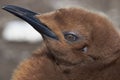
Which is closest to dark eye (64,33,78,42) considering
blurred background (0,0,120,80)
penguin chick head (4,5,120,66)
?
penguin chick head (4,5,120,66)

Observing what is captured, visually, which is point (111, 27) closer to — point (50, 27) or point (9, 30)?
point (50, 27)

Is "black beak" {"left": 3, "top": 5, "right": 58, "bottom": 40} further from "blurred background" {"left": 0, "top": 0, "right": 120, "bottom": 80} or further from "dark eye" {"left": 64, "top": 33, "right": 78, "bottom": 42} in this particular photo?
"blurred background" {"left": 0, "top": 0, "right": 120, "bottom": 80}

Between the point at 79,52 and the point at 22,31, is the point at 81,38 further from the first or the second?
the point at 22,31

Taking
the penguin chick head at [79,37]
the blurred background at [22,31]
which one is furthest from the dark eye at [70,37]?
the blurred background at [22,31]

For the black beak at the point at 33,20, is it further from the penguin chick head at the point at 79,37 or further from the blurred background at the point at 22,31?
the blurred background at the point at 22,31

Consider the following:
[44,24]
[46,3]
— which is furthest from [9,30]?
[44,24]
